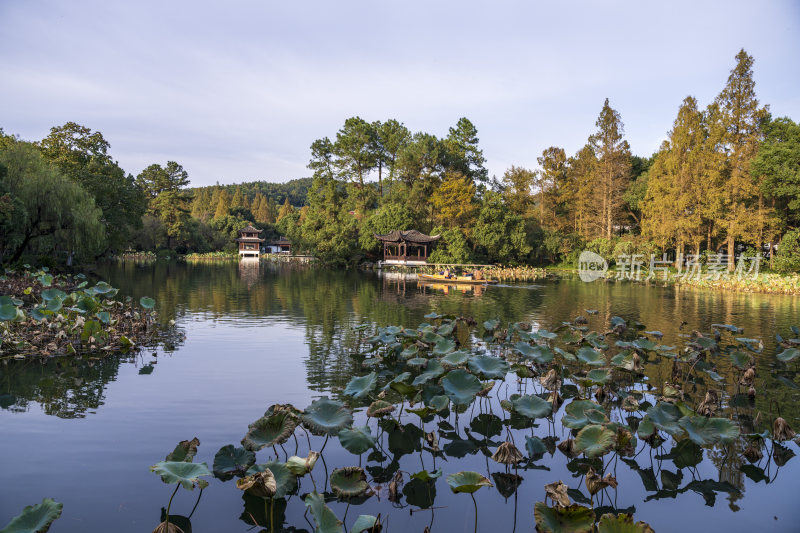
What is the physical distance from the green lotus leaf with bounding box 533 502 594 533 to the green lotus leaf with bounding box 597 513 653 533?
4.9 inches

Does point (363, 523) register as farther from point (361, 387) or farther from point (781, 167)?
point (781, 167)

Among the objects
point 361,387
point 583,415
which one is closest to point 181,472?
point 361,387

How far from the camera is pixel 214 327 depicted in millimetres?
12602

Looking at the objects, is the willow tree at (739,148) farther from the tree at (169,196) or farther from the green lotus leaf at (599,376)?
the tree at (169,196)

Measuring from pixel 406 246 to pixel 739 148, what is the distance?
2466 cm

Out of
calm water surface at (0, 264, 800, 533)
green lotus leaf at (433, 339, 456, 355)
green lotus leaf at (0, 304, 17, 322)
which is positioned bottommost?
calm water surface at (0, 264, 800, 533)

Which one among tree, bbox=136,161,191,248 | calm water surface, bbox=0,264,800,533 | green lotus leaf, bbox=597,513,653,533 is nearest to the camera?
green lotus leaf, bbox=597,513,653,533

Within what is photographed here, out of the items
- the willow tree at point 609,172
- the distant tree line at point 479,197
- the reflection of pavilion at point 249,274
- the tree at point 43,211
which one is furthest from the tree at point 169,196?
the willow tree at point 609,172

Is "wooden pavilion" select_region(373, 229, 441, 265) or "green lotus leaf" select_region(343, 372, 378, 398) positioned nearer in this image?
"green lotus leaf" select_region(343, 372, 378, 398)

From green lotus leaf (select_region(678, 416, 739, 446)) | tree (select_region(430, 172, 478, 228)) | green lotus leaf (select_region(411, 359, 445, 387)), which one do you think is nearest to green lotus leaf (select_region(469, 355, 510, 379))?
green lotus leaf (select_region(411, 359, 445, 387))

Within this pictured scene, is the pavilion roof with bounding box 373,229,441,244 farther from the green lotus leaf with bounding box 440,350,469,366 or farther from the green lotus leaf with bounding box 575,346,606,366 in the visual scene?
the green lotus leaf with bounding box 440,350,469,366

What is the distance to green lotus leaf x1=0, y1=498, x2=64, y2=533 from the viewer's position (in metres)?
3.00

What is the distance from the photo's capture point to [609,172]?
39.3 meters

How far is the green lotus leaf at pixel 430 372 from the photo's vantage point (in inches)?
231
